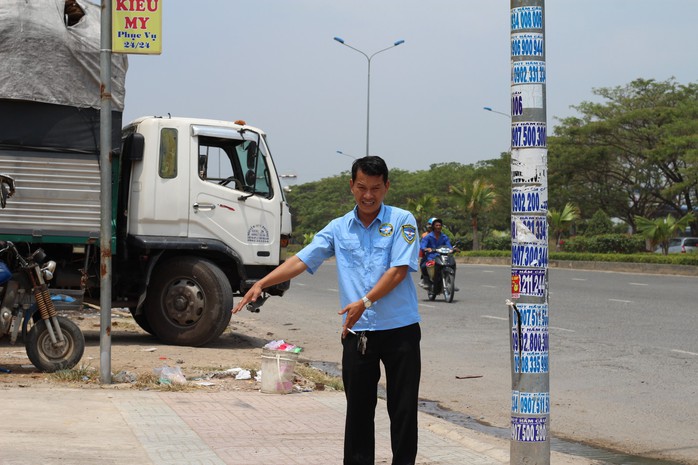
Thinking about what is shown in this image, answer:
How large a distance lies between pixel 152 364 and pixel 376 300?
6478mm

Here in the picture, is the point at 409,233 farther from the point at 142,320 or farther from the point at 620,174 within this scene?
the point at 620,174

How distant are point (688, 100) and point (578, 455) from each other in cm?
4552

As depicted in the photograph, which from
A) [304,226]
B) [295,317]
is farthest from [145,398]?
[304,226]

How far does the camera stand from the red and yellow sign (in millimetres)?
9117

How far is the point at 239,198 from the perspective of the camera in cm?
1266

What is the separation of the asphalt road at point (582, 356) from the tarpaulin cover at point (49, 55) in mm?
4176

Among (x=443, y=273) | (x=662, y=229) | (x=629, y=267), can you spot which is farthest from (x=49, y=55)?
(x=662, y=229)

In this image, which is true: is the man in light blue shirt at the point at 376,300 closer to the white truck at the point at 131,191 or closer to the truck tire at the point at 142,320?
the white truck at the point at 131,191

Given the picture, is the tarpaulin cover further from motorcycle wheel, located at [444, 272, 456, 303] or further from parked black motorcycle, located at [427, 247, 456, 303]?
motorcycle wheel, located at [444, 272, 456, 303]

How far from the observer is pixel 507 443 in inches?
275

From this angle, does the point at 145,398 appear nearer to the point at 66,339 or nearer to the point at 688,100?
the point at 66,339

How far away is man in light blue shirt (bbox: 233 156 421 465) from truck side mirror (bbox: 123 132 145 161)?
7.58m

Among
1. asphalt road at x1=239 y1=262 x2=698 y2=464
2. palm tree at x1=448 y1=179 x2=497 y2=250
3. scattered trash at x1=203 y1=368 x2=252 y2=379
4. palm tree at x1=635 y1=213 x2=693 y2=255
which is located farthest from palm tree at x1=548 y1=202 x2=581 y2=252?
scattered trash at x1=203 y1=368 x2=252 y2=379

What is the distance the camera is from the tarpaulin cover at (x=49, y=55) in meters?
11.2
